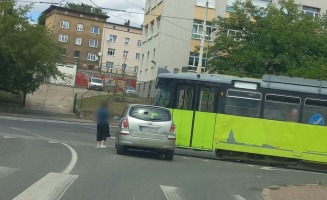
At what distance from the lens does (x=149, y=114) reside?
17.5 m

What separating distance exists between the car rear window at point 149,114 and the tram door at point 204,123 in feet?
8.42

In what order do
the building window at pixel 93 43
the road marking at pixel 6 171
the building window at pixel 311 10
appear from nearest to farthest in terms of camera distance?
the road marking at pixel 6 171
the building window at pixel 311 10
the building window at pixel 93 43

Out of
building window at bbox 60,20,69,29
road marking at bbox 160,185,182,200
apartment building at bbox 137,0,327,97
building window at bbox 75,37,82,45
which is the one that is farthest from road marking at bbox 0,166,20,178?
building window at bbox 75,37,82,45

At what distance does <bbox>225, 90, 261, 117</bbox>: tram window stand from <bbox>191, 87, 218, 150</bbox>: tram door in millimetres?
560

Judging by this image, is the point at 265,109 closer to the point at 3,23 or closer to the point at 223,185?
the point at 223,185

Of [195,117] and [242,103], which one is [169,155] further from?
[242,103]

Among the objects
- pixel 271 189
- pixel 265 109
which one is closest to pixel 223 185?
pixel 271 189

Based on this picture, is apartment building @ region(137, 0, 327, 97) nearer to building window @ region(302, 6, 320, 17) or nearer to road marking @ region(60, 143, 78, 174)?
building window @ region(302, 6, 320, 17)

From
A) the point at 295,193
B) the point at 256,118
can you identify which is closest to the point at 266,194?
the point at 295,193

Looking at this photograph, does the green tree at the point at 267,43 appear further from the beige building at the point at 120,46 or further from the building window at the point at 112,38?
the building window at the point at 112,38

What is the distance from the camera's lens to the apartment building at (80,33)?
3991 inches

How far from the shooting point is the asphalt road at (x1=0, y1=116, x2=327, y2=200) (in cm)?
999

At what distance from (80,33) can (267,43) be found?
67.5 meters

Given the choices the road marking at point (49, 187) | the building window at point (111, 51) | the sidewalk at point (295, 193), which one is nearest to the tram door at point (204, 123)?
the sidewalk at point (295, 193)
